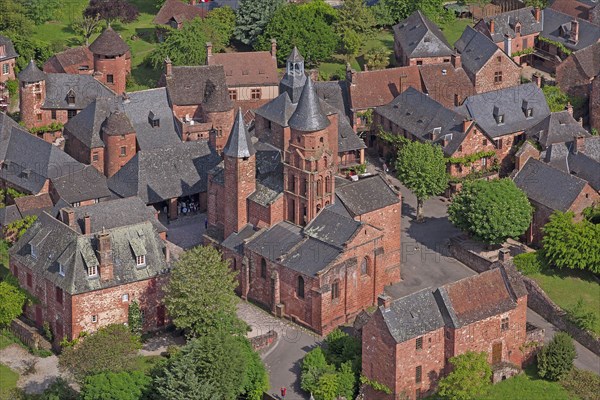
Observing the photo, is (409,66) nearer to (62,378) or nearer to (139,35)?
(139,35)

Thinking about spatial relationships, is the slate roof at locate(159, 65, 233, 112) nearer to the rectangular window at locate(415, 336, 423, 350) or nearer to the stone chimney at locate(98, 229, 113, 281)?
the stone chimney at locate(98, 229, 113, 281)

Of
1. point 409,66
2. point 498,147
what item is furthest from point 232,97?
point 498,147

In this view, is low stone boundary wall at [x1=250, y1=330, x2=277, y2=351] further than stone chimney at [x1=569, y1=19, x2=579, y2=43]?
No

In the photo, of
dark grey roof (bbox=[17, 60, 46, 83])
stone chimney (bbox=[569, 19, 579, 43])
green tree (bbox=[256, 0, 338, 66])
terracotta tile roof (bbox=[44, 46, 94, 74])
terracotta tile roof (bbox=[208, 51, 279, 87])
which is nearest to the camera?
dark grey roof (bbox=[17, 60, 46, 83])

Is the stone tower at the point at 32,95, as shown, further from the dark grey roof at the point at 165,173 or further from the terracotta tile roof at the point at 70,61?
the dark grey roof at the point at 165,173

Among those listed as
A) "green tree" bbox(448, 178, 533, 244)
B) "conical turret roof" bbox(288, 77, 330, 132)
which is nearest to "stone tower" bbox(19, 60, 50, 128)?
"conical turret roof" bbox(288, 77, 330, 132)

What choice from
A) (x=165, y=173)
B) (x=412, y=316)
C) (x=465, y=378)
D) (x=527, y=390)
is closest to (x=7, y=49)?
(x=165, y=173)

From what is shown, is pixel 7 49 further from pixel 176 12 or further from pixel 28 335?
pixel 28 335
